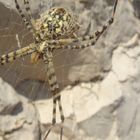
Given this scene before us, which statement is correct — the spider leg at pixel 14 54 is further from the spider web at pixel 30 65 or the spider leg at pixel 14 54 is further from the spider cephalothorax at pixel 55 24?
the spider web at pixel 30 65

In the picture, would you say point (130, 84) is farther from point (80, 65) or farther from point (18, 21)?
point (18, 21)

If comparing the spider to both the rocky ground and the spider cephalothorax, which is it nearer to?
the spider cephalothorax

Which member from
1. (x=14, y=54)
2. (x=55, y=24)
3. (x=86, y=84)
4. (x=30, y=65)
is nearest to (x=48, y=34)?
(x=55, y=24)

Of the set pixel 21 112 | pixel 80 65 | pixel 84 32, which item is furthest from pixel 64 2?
pixel 21 112

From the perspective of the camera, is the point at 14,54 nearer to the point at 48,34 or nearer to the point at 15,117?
the point at 48,34


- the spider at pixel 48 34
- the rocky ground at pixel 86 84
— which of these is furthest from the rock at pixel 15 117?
the spider at pixel 48 34

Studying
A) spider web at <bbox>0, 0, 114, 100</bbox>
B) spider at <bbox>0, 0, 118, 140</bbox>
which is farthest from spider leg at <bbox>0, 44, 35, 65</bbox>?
spider web at <bbox>0, 0, 114, 100</bbox>
